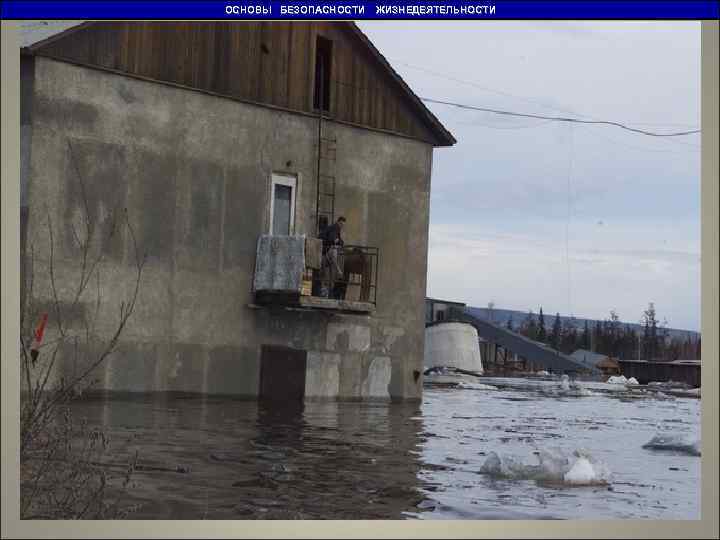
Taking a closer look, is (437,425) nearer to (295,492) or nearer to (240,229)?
(240,229)

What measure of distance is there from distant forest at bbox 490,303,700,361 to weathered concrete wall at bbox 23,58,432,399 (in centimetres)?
3842

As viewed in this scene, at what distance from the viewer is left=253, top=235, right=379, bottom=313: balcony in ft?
69.6

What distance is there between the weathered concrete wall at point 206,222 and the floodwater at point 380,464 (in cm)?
125

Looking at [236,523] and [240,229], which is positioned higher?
[240,229]

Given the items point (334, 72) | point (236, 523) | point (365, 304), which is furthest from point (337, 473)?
point (334, 72)

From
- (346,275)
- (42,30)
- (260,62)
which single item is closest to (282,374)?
(346,275)

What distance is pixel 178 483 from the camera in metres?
9.46

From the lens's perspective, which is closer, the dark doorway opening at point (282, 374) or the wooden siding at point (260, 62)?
the wooden siding at point (260, 62)

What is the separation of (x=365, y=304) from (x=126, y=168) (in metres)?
5.60

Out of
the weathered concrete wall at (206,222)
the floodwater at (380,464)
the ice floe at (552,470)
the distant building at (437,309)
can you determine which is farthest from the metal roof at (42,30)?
the distant building at (437,309)

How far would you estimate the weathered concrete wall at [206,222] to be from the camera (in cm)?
1875

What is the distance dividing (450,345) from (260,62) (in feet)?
71.9

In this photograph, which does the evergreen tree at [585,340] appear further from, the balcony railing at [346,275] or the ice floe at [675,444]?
the ice floe at [675,444]
